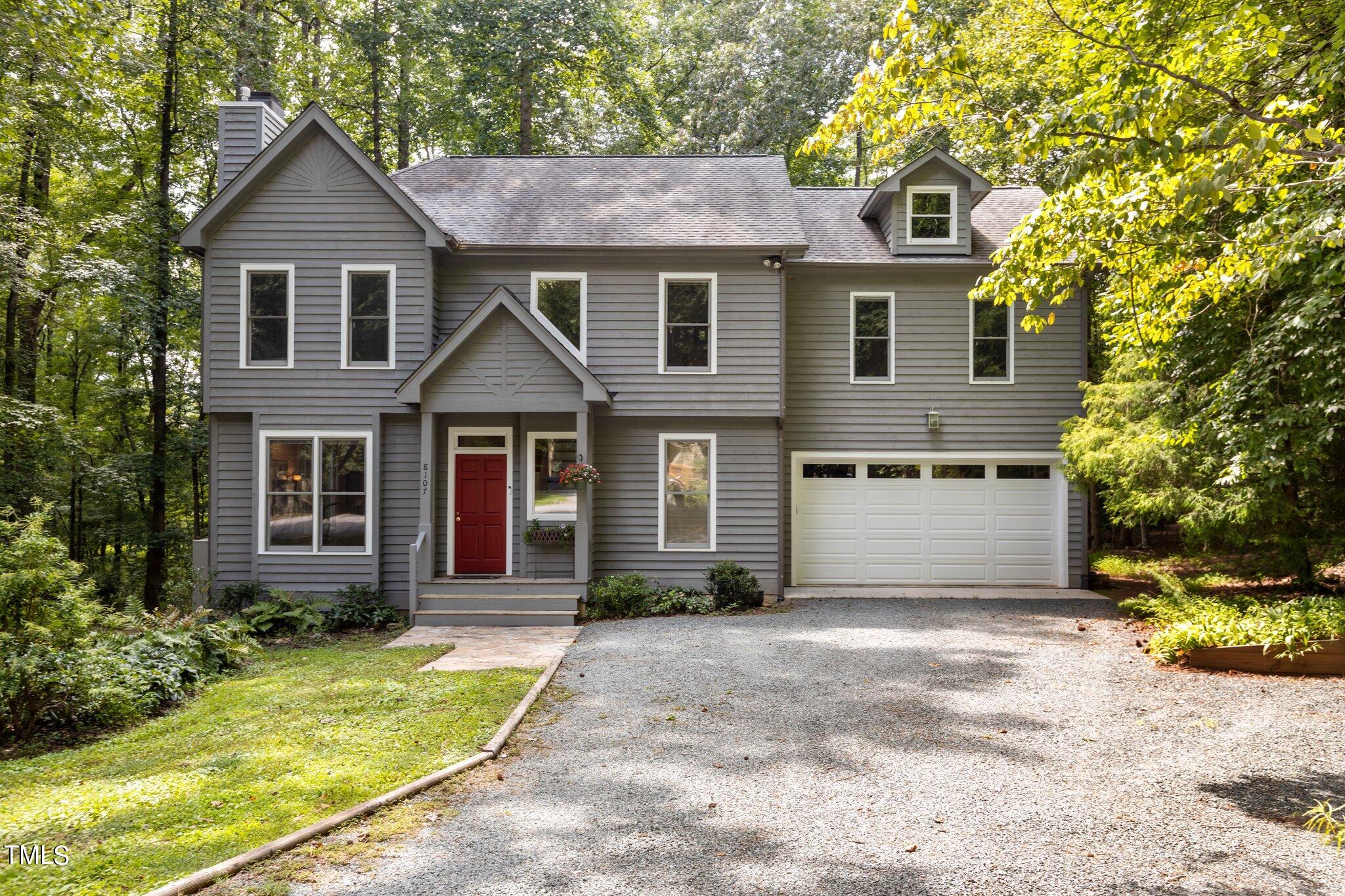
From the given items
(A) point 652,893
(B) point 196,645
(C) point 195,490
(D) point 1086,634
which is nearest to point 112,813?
(A) point 652,893

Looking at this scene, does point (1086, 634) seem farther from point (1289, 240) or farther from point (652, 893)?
point (652, 893)

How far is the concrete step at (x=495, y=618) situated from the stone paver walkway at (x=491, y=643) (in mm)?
93

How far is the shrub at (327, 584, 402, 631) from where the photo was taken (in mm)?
11750

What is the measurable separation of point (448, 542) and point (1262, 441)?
10947mm

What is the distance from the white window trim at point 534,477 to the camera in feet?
41.6

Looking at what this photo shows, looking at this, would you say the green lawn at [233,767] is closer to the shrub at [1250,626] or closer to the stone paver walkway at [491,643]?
the stone paver walkway at [491,643]

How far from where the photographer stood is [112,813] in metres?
4.74

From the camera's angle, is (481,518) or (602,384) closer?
(602,384)

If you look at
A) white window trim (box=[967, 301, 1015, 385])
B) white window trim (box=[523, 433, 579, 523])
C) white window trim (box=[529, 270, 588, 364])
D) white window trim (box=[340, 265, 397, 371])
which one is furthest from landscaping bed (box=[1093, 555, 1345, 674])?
white window trim (box=[340, 265, 397, 371])

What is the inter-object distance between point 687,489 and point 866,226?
20.7ft

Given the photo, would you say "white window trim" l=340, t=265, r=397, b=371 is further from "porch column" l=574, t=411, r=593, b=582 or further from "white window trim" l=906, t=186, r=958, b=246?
"white window trim" l=906, t=186, r=958, b=246

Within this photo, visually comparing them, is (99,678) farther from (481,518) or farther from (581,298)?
(581,298)

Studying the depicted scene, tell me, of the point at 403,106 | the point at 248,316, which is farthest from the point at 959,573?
the point at 403,106

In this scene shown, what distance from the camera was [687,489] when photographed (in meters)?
13.2
